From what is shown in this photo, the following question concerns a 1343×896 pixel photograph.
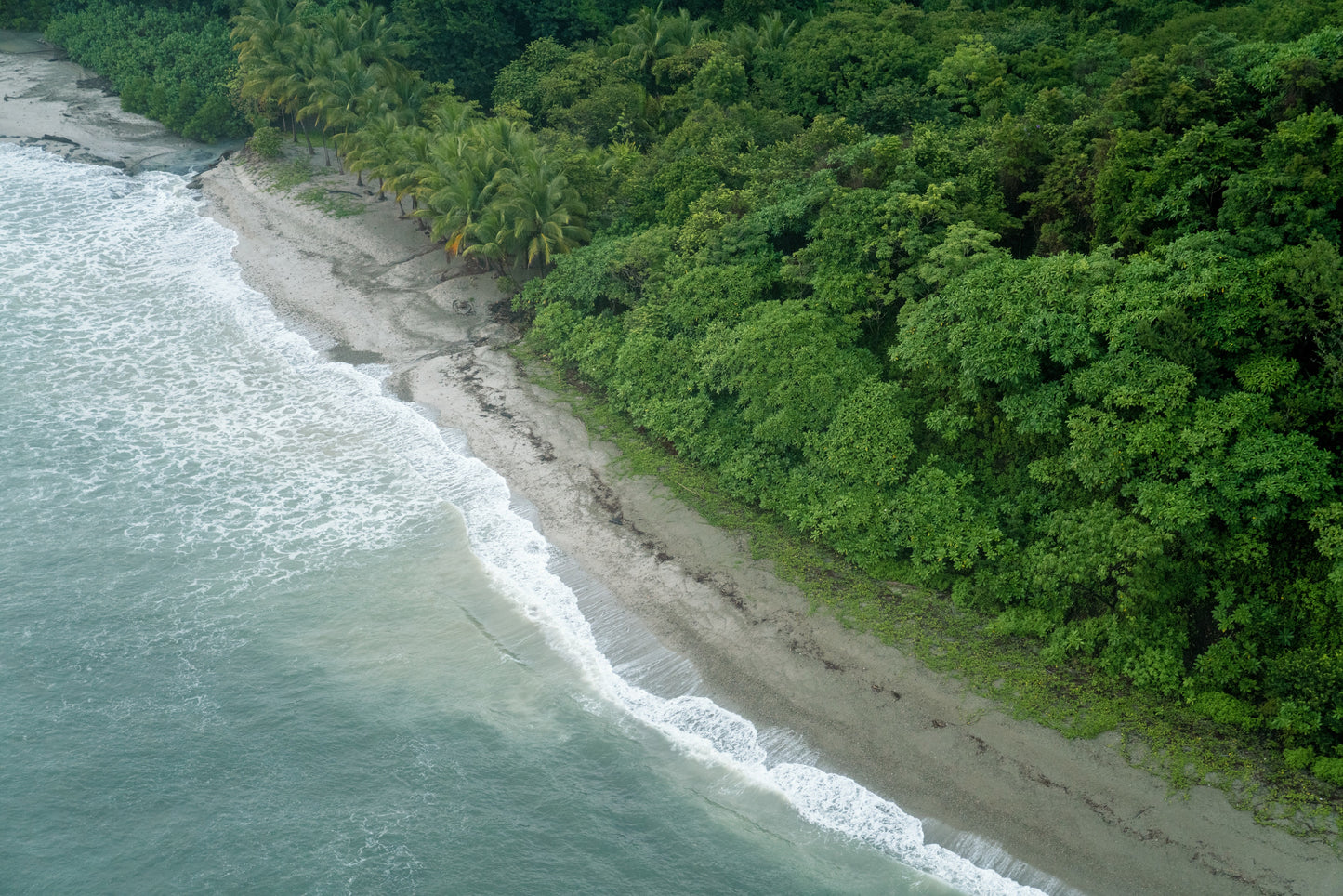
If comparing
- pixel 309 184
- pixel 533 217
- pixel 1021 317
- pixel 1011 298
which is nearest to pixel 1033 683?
pixel 1021 317

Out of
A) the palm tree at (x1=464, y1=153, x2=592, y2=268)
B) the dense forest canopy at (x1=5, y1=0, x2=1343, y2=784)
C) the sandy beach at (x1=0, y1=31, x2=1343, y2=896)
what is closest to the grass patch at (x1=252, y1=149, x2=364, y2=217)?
the dense forest canopy at (x1=5, y1=0, x2=1343, y2=784)

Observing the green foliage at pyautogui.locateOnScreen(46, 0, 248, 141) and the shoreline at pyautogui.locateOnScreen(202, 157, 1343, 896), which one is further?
the green foliage at pyautogui.locateOnScreen(46, 0, 248, 141)

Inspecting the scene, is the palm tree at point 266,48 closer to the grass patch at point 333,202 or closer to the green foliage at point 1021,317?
the grass patch at point 333,202

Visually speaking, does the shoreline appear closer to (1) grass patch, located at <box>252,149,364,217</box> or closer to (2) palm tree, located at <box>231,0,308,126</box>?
(1) grass patch, located at <box>252,149,364,217</box>

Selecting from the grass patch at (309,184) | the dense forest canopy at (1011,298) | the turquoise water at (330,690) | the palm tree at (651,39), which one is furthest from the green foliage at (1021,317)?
the palm tree at (651,39)

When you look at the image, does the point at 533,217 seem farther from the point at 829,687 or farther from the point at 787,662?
the point at 829,687

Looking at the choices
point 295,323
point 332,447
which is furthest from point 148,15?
point 332,447
